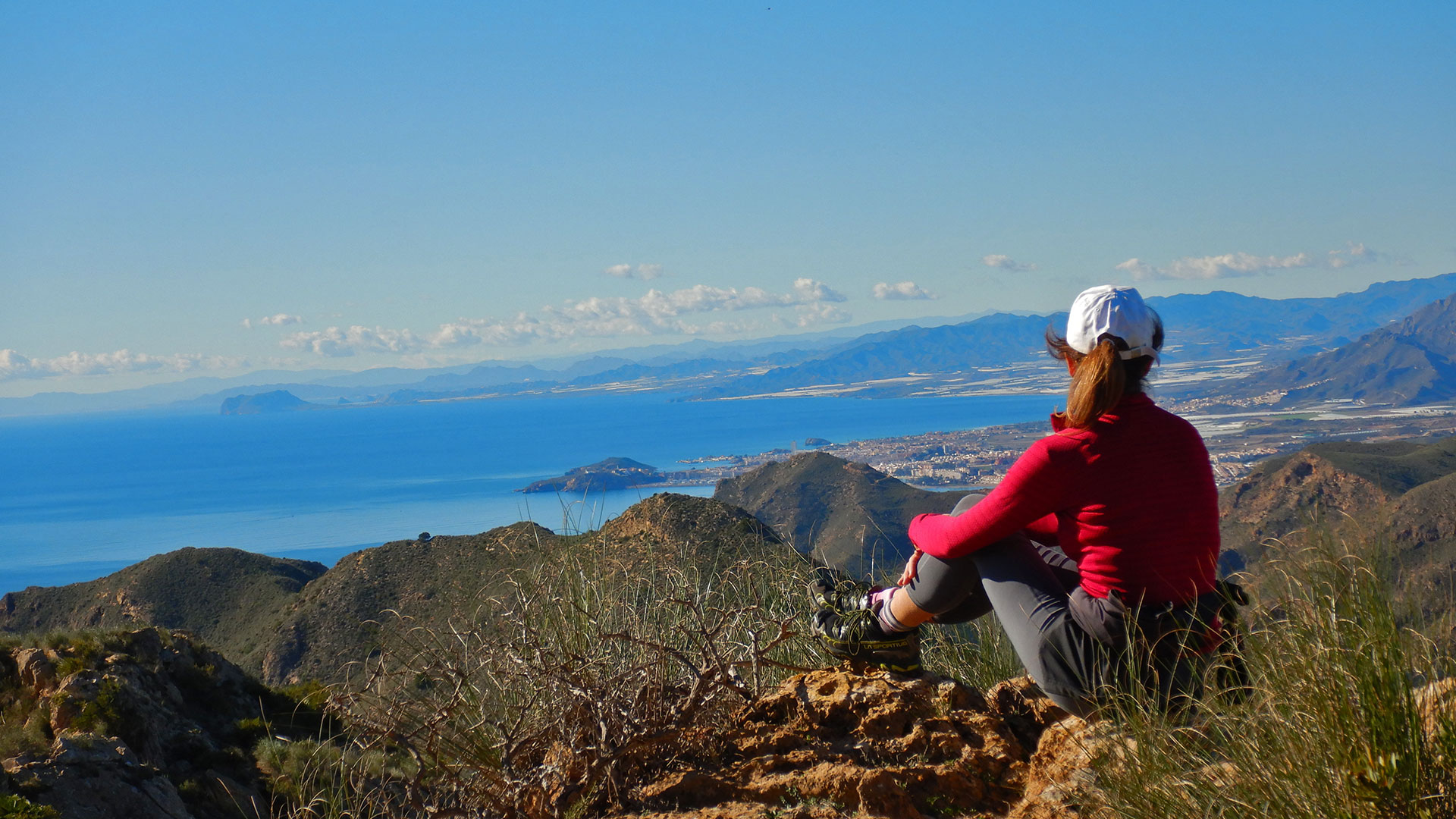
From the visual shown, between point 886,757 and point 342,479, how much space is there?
14236cm

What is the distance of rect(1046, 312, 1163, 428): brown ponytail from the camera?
2701mm

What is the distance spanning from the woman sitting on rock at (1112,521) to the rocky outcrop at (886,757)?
27 centimetres

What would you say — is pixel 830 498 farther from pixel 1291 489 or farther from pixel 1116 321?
pixel 1116 321

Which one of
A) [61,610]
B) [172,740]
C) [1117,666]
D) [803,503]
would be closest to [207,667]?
[172,740]

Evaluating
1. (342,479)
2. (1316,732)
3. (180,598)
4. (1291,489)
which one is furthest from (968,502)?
(342,479)

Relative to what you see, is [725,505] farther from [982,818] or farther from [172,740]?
[982,818]

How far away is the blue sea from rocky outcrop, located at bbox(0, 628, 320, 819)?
3806cm

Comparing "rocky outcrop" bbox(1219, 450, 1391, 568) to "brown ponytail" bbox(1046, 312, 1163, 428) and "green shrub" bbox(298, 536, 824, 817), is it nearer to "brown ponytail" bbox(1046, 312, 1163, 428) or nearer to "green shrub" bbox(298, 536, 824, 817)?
"green shrub" bbox(298, 536, 824, 817)

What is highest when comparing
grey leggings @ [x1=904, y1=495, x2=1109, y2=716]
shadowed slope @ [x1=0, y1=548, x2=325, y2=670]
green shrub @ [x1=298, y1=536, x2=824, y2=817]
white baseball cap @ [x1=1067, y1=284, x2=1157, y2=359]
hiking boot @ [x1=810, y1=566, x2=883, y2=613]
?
white baseball cap @ [x1=1067, y1=284, x2=1157, y2=359]

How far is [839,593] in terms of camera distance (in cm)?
388

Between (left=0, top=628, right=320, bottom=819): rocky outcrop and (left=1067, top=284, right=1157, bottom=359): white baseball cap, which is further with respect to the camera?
(left=0, top=628, right=320, bottom=819): rocky outcrop

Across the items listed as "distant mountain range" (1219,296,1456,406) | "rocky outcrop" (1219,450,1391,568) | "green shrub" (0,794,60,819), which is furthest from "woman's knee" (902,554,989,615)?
"distant mountain range" (1219,296,1456,406)

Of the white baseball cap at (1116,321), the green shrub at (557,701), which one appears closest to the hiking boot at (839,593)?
the green shrub at (557,701)

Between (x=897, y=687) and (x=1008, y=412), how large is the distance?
149 meters
